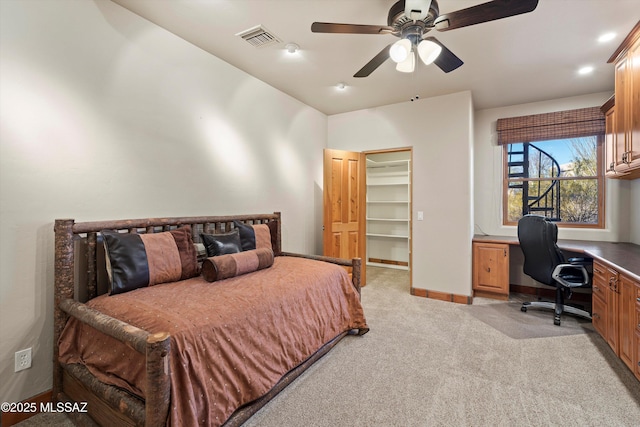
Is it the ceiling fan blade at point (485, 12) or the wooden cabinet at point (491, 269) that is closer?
the ceiling fan blade at point (485, 12)

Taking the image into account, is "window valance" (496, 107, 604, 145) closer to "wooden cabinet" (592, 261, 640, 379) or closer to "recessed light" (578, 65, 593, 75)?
"recessed light" (578, 65, 593, 75)

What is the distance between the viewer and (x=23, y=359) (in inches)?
71.4

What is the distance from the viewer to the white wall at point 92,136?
178 centimetres

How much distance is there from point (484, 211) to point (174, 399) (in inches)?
184

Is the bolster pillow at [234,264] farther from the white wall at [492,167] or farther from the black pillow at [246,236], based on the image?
the white wall at [492,167]

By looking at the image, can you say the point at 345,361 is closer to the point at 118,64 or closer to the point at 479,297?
the point at 479,297

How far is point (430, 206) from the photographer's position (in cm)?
412

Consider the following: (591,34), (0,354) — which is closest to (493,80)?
(591,34)

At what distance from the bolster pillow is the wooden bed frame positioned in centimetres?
59

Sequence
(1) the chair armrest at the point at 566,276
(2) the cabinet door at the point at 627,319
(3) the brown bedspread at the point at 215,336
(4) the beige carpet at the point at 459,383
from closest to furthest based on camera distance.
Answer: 1. (3) the brown bedspread at the point at 215,336
2. (4) the beige carpet at the point at 459,383
3. (2) the cabinet door at the point at 627,319
4. (1) the chair armrest at the point at 566,276

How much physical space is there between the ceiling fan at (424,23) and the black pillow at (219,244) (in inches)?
73.0

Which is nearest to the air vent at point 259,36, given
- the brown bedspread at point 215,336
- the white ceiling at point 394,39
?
the white ceiling at point 394,39

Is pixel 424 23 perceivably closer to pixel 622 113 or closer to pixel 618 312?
pixel 622 113

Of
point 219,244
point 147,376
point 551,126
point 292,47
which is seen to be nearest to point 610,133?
point 551,126
